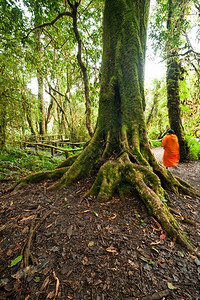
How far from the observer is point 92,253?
159 centimetres

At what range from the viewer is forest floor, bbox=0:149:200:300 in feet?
4.23

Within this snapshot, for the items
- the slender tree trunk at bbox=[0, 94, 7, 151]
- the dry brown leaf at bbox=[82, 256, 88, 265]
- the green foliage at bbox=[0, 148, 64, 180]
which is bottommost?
the dry brown leaf at bbox=[82, 256, 88, 265]

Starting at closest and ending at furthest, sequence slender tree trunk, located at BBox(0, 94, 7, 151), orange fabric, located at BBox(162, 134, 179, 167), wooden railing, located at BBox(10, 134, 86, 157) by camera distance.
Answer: slender tree trunk, located at BBox(0, 94, 7, 151) → wooden railing, located at BBox(10, 134, 86, 157) → orange fabric, located at BBox(162, 134, 179, 167)

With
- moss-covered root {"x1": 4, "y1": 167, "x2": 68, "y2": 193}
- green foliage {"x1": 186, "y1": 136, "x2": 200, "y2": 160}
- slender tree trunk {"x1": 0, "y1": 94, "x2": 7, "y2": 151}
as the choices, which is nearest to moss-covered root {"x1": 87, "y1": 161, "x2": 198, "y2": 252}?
moss-covered root {"x1": 4, "y1": 167, "x2": 68, "y2": 193}

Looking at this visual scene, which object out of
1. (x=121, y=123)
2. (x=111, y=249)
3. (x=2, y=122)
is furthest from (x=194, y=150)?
(x=2, y=122)

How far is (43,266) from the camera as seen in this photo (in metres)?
1.44

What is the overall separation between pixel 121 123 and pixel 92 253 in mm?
2447

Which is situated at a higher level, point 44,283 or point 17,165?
point 17,165

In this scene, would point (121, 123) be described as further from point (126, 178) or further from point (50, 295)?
point (50, 295)

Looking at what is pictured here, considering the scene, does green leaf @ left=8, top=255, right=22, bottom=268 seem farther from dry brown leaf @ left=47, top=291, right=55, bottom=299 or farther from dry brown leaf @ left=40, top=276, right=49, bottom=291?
dry brown leaf @ left=47, top=291, right=55, bottom=299

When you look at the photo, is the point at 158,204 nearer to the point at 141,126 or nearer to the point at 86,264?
the point at 86,264

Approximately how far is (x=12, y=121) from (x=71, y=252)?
549 centimetres

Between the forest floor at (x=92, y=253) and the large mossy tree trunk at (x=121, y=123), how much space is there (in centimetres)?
49

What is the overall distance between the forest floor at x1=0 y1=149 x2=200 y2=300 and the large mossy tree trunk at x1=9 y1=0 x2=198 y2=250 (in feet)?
1.59
